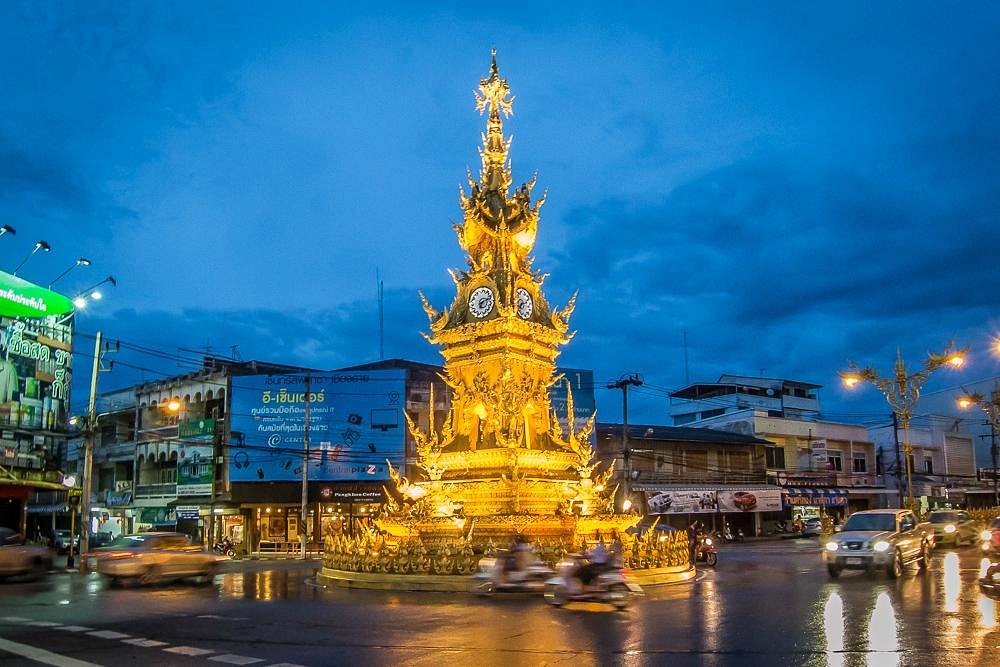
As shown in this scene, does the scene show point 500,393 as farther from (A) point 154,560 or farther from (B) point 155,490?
(B) point 155,490

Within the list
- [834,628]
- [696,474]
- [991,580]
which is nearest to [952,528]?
[991,580]

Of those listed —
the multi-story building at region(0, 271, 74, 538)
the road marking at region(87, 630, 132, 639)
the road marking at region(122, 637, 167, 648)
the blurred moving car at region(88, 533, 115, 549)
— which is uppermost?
the multi-story building at region(0, 271, 74, 538)

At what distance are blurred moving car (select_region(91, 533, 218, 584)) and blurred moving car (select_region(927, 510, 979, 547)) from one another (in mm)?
28922

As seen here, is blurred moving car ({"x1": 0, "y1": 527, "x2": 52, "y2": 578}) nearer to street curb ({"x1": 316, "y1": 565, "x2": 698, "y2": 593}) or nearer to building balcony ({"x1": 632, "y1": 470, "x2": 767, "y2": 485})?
street curb ({"x1": 316, "y1": 565, "x2": 698, "y2": 593})

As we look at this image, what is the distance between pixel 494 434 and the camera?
21.9 meters

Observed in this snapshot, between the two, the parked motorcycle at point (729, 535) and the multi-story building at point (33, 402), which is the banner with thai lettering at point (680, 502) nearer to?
the parked motorcycle at point (729, 535)

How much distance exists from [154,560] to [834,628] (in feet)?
62.3

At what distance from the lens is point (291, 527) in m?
50.0

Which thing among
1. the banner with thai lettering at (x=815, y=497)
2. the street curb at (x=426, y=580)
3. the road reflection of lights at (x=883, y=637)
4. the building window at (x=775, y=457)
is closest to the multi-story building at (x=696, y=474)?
the building window at (x=775, y=457)

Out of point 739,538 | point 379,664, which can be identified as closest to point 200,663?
point 379,664

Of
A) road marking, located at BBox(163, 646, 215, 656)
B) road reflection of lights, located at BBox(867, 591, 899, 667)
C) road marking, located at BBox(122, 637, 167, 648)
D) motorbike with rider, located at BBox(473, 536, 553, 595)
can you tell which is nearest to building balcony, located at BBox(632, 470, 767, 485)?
motorbike with rider, located at BBox(473, 536, 553, 595)

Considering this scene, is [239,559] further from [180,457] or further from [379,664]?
[379,664]

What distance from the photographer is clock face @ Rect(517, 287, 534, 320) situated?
23.2 m

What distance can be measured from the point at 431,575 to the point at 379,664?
886cm
